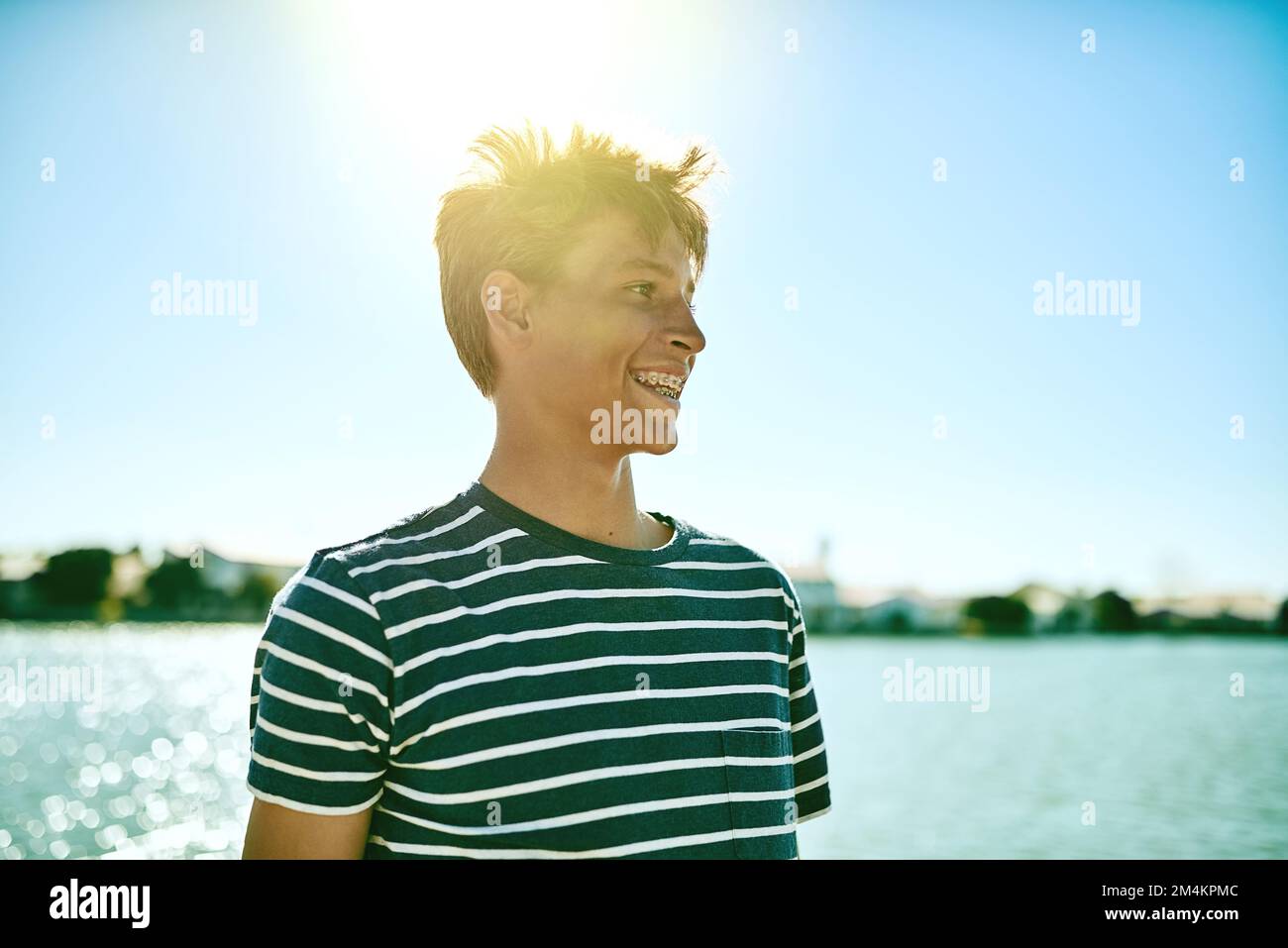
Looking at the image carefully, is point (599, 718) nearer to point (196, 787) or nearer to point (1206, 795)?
point (196, 787)

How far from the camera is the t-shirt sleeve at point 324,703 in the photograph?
6.05 ft

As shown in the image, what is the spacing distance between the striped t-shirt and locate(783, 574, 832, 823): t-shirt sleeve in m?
0.19

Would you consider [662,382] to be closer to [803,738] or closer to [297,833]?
[803,738]

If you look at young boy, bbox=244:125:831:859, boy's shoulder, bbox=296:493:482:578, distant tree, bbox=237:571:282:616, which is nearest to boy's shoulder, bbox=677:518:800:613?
young boy, bbox=244:125:831:859

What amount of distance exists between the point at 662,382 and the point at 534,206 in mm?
508

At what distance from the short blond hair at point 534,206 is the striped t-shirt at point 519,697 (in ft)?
1.70

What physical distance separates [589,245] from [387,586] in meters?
0.90

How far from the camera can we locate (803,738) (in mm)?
2545

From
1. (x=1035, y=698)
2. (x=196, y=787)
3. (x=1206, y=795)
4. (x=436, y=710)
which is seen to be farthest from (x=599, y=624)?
(x=1035, y=698)

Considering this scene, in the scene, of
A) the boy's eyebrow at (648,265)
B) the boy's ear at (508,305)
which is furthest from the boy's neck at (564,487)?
the boy's eyebrow at (648,265)

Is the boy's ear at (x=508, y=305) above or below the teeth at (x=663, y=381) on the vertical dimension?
above

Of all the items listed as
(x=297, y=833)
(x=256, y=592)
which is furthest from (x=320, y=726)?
(x=256, y=592)

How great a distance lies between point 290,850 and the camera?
1875 mm

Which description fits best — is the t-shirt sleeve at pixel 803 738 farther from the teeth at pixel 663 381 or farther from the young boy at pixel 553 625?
the teeth at pixel 663 381
